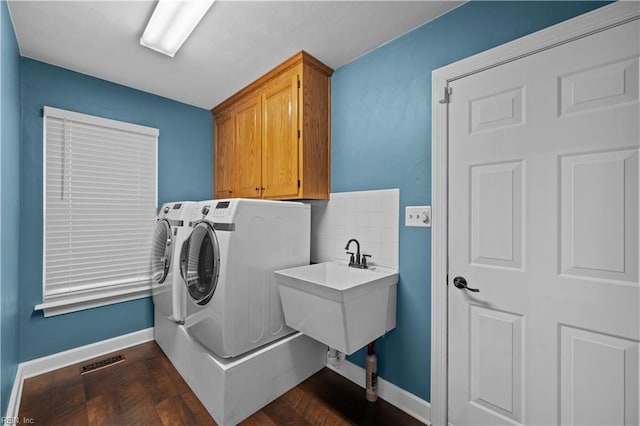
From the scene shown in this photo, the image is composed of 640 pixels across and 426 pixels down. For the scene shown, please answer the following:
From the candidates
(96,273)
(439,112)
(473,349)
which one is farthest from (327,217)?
(96,273)

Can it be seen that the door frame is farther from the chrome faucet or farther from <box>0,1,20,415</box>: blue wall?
<box>0,1,20,415</box>: blue wall

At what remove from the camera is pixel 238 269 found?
5.64 feet

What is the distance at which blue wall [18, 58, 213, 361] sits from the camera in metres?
2.10

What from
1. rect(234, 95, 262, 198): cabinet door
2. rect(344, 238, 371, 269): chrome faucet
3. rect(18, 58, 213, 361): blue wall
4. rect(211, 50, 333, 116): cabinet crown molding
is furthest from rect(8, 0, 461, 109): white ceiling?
rect(344, 238, 371, 269): chrome faucet

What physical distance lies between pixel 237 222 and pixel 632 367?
1.95m

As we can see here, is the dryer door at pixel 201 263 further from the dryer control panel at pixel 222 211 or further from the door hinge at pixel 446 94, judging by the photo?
the door hinge at pixel 446 94

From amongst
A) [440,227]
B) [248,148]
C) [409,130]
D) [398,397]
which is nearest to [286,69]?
[248,148]

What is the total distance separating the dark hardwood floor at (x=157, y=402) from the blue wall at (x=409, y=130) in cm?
26

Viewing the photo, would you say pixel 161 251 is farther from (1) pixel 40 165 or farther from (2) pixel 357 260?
(2) pixel 357 260

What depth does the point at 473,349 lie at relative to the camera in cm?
150

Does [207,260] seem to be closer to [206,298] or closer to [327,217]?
[206,298]

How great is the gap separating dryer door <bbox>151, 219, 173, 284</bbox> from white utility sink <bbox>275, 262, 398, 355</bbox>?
108 cm

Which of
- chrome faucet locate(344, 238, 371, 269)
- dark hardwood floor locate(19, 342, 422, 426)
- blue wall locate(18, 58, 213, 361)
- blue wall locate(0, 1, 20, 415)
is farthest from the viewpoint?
blue wall locate(18, 58, 213, 361)

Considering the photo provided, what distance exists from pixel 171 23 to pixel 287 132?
0.99 m
